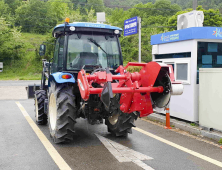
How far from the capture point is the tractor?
4.37 m

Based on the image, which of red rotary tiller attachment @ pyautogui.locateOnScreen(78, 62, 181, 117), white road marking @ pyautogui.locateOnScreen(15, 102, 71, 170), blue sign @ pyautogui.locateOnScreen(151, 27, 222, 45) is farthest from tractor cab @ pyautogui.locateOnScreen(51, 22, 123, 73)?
blue sign @ pyautogui.locateOnScreen(151, 27, 222, 45)

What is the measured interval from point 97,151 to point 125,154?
0.60 m

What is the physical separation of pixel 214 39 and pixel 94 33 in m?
3.54

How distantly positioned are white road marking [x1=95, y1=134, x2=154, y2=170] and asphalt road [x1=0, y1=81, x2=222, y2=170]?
89 millimetres

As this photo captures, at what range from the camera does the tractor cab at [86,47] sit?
5.76 metres

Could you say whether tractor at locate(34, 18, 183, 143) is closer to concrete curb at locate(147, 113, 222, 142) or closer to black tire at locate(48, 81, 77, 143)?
black tire at locate(48, 81, 77, 143)

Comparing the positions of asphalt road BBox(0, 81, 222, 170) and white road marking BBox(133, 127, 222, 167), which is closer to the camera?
asphalt road BBox(0, 81, 222, 170)

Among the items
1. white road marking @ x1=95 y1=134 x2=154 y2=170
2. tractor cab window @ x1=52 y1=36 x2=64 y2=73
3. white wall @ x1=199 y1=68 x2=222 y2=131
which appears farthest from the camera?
white wall @ x1=199 y1=68 x2=222 y2=131

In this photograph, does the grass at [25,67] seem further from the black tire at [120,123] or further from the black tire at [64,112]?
the black tire at [64,112]

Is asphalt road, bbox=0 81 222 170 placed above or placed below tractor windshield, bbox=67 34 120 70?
below

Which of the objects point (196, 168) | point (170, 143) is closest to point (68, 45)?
point (170, 143)

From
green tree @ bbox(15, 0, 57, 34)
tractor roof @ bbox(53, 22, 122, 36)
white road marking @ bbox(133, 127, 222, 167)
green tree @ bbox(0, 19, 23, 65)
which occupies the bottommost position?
white road marking @ bbox(133, 127, 222, 167)

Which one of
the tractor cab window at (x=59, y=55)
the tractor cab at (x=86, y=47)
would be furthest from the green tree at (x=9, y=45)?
the tractor cab at (x=86, y=47)

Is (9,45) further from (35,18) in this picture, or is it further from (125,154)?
(125,154)
